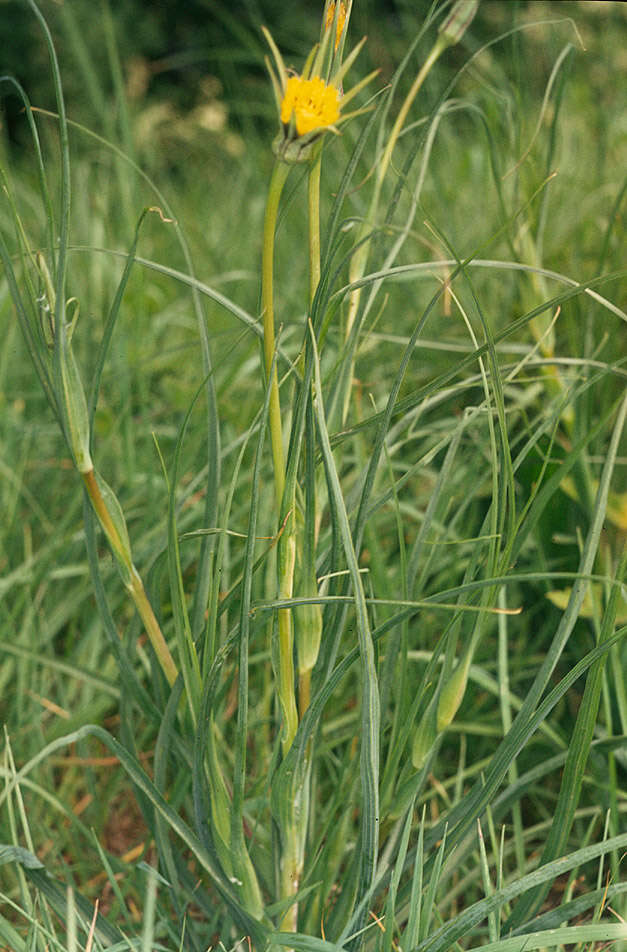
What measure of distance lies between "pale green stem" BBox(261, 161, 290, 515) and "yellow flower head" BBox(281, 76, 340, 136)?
0.02m

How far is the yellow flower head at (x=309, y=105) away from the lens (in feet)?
1.31

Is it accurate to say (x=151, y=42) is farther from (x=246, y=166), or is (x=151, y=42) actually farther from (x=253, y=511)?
(x=253, y=511)

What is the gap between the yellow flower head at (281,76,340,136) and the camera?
40 cm

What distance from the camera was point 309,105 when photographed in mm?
406

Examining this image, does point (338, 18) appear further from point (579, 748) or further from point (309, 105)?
point (579, 748)

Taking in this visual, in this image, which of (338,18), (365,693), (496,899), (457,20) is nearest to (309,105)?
(338,18)

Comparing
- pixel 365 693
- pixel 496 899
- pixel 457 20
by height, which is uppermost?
pixel 457 20

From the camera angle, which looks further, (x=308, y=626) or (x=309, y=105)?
(x=308, y=626)

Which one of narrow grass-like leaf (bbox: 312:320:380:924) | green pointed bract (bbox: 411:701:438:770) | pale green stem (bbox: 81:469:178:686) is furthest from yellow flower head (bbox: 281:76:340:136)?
green pointed bract (bbox: 411:701:438:770)

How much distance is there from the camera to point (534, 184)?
2.93ft

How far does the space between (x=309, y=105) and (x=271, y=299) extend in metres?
0.10

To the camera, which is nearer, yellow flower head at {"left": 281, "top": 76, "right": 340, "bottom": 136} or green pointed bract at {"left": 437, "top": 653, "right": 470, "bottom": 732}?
yellow flower head at {"left": 281, "top": 76, "right": 340, "bottom": 136}

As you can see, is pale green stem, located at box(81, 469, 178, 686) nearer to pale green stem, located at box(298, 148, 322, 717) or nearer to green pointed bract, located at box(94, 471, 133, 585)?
green pointed bract, located at box(94, 471, 133, 585)

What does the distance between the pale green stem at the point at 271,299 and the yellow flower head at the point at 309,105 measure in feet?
0.07
